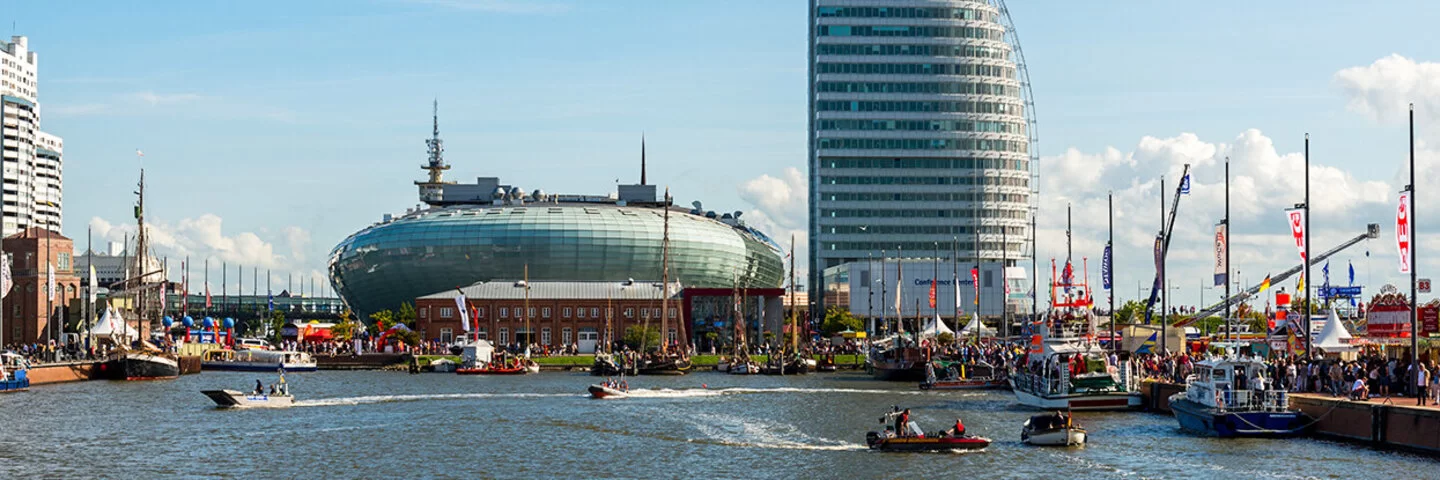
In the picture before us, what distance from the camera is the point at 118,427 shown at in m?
84.5

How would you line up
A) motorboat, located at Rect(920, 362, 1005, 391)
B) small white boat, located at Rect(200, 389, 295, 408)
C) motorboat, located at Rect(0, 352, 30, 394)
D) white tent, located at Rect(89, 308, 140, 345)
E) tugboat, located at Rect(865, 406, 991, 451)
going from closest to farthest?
tugboat, located at Rect(865, 406, 991, 451) < small white boat, located at Rect(200, 389, 295, 408) < motorboat, located at Rect(0, 352, 30, 394) < motorboat, located at Rect(920, 362, 1005, 391) < white tent, located at Rect(89, 308, 140, 345)

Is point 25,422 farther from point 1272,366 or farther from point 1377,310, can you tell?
point 1377,310

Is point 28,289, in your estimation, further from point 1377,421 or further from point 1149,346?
point 1377,421

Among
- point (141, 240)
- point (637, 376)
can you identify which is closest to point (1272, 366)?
point (637, 376)

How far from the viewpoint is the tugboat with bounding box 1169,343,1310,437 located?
6938cm

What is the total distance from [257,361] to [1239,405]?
4430 inches

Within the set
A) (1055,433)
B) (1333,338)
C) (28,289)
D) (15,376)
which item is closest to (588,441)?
(1055,433)

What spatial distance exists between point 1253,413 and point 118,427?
53662 mm

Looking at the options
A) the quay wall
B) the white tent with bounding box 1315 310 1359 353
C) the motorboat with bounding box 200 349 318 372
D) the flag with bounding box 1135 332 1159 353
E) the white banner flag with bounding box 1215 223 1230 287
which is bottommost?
the motorboat with bounding box 200 349 318 372

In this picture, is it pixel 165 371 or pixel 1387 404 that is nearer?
pixel 1387 404

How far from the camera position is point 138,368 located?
136m

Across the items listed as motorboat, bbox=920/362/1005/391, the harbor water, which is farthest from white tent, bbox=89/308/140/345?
motorboat, bbox=920/362/1005/391

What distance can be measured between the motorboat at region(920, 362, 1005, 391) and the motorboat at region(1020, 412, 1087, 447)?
45588 millimetres

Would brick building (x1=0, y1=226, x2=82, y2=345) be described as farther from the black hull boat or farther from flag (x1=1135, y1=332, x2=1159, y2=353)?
flag (x1=1135, y1=332, x2=1159, y2=353)
